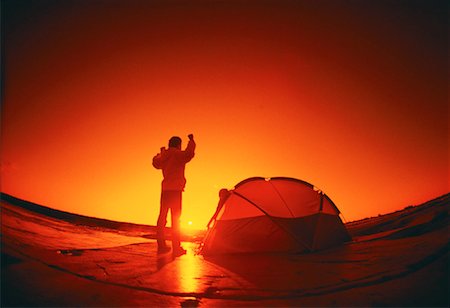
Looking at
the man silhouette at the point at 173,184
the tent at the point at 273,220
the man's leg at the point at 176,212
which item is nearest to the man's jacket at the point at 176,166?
the man silhouette at the point at 173,184

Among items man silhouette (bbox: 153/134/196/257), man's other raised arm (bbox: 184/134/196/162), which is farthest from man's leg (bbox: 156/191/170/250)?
man's other raised arm (bbox: 184/134/196/162)

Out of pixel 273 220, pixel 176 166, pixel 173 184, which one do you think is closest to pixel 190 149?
pixel 176 166

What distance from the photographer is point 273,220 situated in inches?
A: 273

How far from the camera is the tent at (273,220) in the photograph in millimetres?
6945

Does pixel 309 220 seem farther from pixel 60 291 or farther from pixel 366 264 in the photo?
pixel 60 291

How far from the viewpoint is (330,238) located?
725 centimetres

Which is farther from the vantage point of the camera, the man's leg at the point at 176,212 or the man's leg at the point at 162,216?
the man's leg at the point at 162,216

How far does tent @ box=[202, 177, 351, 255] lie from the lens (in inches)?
273

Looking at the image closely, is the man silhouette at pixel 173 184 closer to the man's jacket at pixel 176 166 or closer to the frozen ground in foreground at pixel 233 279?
the man's jacket at pixel 176 166

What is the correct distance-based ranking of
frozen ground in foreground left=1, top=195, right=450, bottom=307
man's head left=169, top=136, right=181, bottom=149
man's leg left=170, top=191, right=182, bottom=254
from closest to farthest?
frozen ground in foreground left=1, top=195, right=450, bottom=307 < man's leg left=170, top=191, right=182, bottom=254 < man's head left=169, top=136, right=181, bottom=149

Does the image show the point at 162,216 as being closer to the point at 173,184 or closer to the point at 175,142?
the point at 173,184

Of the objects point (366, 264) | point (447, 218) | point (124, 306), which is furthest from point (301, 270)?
point (447, 218)

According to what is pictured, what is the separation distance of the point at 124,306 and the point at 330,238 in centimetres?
588

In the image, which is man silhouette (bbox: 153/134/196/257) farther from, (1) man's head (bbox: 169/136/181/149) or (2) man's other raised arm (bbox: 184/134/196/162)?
(1) man's head (bbox: 169/136/181/149)
